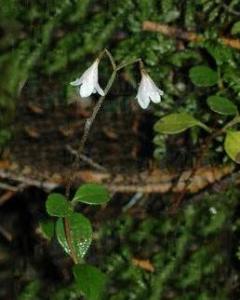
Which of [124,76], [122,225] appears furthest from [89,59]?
[122,225]

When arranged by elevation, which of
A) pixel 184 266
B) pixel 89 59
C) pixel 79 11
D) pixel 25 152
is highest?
pixel 79 11

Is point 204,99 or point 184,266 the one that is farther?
point 204,99

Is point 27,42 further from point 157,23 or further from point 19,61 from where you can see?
point 157,23

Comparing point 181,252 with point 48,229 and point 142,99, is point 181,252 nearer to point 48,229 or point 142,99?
point 48,229

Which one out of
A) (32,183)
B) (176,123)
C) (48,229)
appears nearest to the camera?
(48,229)

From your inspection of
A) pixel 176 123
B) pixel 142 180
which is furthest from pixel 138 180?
pixel 176 123
